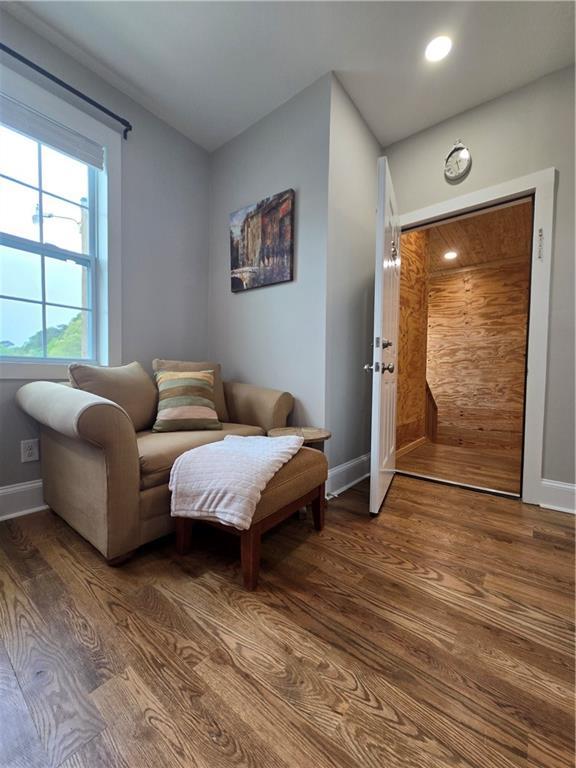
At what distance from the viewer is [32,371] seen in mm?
1768

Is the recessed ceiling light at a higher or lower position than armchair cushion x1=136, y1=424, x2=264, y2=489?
higher

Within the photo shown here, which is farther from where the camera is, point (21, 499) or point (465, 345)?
point (465, 345)

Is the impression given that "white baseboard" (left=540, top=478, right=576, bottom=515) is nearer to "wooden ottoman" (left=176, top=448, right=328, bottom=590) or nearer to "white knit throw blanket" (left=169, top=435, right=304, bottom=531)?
"wooden ottoman" (left=176, top=448, right=328, bottom=590)

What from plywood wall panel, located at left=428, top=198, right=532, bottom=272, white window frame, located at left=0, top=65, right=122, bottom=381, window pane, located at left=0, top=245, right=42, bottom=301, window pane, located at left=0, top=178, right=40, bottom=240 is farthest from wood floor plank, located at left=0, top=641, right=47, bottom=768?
plywood wall panel, located at left=428, top=198, right=532, bottom=272

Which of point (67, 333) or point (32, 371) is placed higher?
point (67, 333)

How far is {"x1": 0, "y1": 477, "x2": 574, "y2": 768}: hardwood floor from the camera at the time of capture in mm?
693

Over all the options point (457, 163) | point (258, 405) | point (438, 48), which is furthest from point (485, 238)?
point (258, 405)

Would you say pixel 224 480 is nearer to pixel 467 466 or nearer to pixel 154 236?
pixel 154 236

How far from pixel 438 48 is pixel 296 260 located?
141 centimetres

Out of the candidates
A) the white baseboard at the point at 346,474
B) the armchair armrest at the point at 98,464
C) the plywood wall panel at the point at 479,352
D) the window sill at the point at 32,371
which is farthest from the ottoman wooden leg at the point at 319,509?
the plywood wall panel at the point at 479,352

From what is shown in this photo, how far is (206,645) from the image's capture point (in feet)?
3.07

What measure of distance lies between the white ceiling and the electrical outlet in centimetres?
233

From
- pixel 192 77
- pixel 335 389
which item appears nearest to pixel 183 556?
pixel 335 389

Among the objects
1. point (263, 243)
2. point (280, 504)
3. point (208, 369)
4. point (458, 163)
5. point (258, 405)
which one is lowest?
point (280, 504)
